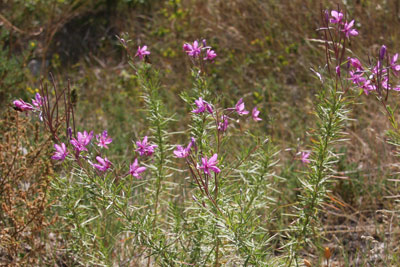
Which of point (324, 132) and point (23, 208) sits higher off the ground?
point (324, 132)

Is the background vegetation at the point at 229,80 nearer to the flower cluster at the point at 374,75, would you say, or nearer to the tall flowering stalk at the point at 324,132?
the tall flowering stalk at the point at 324,132

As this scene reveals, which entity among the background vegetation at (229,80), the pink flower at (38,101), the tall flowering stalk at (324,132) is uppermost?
the pink flower at (38,101)

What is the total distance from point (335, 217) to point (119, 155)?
183cm

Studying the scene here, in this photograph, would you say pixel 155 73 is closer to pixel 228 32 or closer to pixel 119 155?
pixel 119 155

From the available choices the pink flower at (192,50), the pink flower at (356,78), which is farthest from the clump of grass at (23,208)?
the pink flower at (356,78)

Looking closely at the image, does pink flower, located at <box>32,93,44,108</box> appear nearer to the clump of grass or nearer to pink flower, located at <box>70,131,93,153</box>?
pink flower, located at <box>70,131,93,153</box>

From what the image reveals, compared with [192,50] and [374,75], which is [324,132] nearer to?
[374,75]

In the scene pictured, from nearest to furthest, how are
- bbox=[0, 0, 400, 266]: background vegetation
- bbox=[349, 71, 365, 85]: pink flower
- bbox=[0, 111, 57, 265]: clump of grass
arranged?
bbox=[349, 71, 365, 85]: pink flower
bbox=[0, 111, 57, 265]: clump of grass
bbox=[0, 0, 400, 266]: background vegetation

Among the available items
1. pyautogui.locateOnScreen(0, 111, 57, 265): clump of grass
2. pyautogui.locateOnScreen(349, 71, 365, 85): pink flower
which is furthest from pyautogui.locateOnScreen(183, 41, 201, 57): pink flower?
pyautogui.locateOnScreen(0, 111, 57, 265): clump of grass

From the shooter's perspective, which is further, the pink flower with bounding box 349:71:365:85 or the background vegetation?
the background vegetation

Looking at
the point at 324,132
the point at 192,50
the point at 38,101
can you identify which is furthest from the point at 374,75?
the point at 38,101

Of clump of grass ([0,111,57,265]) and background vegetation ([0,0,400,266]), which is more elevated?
clump of grass ([0,111,57,265])

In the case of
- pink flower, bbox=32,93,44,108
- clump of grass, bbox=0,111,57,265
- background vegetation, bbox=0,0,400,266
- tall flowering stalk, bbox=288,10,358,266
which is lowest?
background vegetation, bbox=0,0,400,266

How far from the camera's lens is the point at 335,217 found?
306 cm
